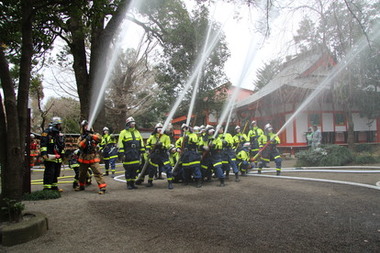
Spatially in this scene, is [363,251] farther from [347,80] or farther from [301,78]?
[301,78]

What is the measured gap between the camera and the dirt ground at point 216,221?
3592mm

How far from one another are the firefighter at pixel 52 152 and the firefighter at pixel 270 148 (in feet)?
24.3

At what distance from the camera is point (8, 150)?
4570mm

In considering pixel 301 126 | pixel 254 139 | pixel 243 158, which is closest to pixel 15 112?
pixel 243 158

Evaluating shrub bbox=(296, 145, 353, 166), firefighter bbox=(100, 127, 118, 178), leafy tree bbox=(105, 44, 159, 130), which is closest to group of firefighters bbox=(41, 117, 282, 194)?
firefighter bbox=(100, 127, 118, 178)

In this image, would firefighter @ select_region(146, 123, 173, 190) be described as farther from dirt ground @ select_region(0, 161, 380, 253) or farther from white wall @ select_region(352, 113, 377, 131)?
white wall @ select_region(352, 113, 377, 131)

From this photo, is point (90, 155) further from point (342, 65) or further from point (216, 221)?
point (342, 65)

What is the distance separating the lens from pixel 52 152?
716 centimetres

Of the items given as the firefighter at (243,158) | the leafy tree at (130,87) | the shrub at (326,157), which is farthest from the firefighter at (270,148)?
the leafy tree at (130,87)

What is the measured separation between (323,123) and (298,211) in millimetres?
16254

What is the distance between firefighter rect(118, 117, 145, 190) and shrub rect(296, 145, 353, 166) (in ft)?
29.8

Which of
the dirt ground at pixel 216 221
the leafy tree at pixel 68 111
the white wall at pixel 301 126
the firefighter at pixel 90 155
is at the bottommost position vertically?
the dirt ground at pixel 216 221

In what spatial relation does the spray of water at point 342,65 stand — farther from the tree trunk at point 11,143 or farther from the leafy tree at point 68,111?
the leafy tree at point 68,111

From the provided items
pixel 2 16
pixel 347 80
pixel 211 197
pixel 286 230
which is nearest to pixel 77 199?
pixel 211 197
